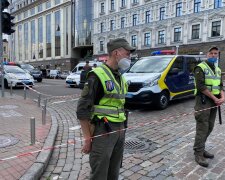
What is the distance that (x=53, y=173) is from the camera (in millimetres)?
3871

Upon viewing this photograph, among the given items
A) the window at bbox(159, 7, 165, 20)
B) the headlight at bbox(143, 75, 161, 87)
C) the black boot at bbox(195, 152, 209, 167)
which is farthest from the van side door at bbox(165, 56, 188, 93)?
the window at bbox(159, 7, 165, 20)

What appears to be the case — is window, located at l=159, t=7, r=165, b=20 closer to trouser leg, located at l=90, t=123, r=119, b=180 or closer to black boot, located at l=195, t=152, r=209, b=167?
black boot, located at l=195, t=152, r=209, b=167

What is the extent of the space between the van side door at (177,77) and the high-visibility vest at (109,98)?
6.40m

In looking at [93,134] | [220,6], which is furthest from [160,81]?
[220,6]

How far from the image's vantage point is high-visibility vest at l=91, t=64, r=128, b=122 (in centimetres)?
244

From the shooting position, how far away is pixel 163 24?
40344 millimetres

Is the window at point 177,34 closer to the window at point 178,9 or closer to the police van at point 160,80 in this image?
the window at point 178,9

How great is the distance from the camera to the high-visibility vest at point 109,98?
2.44m

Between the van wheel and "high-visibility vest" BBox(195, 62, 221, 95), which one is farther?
the van wheel

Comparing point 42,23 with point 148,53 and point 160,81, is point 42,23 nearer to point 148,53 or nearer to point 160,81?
point 148,53

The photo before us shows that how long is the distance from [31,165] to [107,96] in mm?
2176

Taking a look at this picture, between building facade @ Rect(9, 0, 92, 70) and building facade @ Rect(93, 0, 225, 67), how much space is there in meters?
5.25

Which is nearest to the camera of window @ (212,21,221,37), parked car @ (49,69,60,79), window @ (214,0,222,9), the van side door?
the van side door

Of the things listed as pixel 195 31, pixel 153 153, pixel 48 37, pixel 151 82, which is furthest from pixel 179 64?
pixel 48 37
